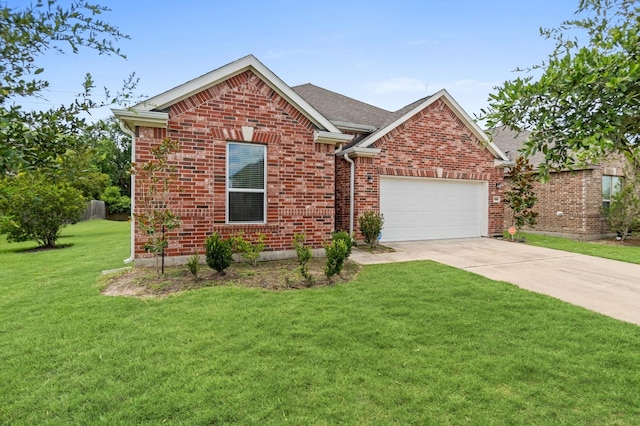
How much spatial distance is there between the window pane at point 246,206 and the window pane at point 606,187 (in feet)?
50.5

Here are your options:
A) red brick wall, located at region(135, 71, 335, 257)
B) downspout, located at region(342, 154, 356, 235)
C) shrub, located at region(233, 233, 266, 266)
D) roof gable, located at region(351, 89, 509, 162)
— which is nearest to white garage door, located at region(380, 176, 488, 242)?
downspout, located at region(342, 154, 356, 235)

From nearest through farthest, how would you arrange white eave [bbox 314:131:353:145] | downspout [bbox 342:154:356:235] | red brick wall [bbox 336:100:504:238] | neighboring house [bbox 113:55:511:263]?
1. neighboring house [bbox 113:55:511:263]
2. white eave [bbox 314:131:353:145]
3. downspout [bbox 342:154:356:235]
4. red brick wall [bbox 336:100:504:238]

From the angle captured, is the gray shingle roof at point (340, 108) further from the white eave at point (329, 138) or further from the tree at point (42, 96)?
the tree at point (42, 96)

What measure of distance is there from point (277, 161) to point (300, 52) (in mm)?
7917

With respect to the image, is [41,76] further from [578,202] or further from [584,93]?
[578,202]

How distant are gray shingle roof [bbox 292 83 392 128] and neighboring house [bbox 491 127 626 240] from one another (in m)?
6.01

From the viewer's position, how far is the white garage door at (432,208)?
38.8ft

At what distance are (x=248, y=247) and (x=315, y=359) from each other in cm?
439

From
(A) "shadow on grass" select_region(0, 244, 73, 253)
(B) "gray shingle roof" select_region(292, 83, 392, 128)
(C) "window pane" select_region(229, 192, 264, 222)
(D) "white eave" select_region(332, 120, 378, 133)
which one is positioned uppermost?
(B) "gray shingle roof" select_region(292, 83, 392, 128)

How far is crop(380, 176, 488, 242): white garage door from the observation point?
465 inches

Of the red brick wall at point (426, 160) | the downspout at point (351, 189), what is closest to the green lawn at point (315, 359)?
the downspout at point (351, 189)

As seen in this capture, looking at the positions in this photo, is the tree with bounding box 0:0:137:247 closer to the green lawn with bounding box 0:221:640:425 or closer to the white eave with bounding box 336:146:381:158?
A: the green lawn with bounding box 0:221:640:425

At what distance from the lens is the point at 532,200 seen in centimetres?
1332

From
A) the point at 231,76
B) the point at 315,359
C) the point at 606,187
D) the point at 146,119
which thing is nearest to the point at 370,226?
the point at 231,76
